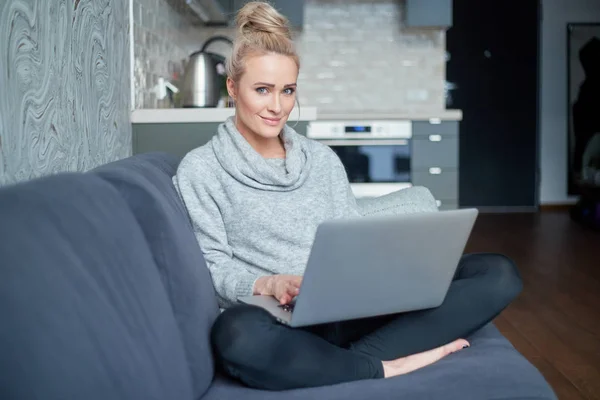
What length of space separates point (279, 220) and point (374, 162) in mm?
2568

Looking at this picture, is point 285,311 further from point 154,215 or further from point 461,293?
point 461,293

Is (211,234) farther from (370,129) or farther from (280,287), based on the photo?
(370,129)

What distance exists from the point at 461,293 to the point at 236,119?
71 cm

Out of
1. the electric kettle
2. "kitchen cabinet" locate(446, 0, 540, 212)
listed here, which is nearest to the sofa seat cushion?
the electric kettle

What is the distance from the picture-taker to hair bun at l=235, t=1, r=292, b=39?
1823 millimetres

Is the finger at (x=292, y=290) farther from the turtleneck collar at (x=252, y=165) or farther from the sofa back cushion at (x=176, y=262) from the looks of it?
the turtleneck collar at (x=252, y=165)

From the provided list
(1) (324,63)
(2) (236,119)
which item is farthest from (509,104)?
(2) (236,119)

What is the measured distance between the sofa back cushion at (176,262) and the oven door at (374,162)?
9.43ft

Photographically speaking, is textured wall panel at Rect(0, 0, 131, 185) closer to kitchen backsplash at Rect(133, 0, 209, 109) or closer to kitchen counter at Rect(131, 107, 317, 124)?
kitchen counter at Rect(131, 107, 317, 124)

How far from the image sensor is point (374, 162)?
4.30m

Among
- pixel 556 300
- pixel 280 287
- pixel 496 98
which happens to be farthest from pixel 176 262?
pixel 496 98

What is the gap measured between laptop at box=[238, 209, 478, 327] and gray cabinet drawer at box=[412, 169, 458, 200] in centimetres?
287

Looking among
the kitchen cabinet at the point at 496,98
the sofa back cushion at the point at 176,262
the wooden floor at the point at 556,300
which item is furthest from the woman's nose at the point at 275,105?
the kitchen cabinet at the point at 496,98

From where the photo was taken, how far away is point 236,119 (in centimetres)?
191
